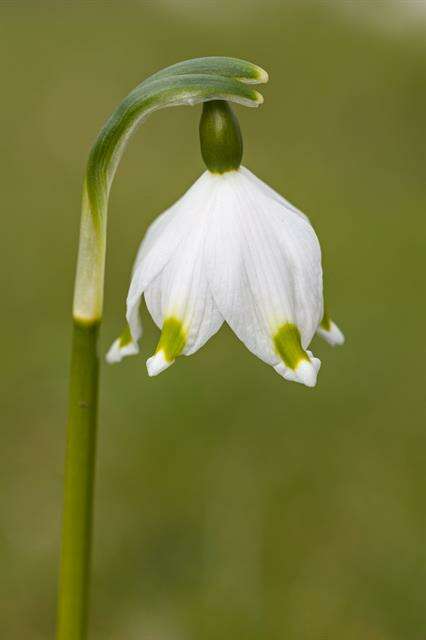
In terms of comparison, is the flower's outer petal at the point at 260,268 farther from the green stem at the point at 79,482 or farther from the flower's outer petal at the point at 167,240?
the green stem at the point at 79,482

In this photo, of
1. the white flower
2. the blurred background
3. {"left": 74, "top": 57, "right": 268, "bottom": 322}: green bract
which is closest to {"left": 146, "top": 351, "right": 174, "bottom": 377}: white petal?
the white flower

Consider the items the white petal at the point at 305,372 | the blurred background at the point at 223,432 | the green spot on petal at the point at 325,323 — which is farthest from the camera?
the blurred background at the point at 223,432

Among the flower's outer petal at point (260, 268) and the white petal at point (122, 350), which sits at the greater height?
the flower's outer petal at point (260, 268)

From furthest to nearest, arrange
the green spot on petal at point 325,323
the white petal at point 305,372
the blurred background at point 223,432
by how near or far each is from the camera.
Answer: the blurred background at point 223,432 < the green spot on petal at point 325,323 < the white petal at point 305,372

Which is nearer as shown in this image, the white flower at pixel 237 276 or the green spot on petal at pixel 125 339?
the white flower at pixel 237 276

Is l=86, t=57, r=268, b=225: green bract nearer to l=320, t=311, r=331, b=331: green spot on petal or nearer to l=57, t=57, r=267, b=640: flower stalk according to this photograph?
l=57, t=57, r=267, b=640: flower stalk

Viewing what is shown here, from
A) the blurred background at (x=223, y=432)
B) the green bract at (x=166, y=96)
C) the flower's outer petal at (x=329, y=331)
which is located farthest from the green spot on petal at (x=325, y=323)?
the blurred background at (x=223, y=432)

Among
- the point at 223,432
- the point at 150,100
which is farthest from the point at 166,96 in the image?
the point at 223,432

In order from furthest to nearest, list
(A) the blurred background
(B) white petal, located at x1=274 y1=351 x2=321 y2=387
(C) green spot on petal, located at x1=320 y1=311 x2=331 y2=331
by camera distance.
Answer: (A) the blurred background, (C) green spot on petal, located at x1=320 y1=311 x2=331 y2=331, (B) white petal, located at x1=274 y1=351 x2=321 y2=387
